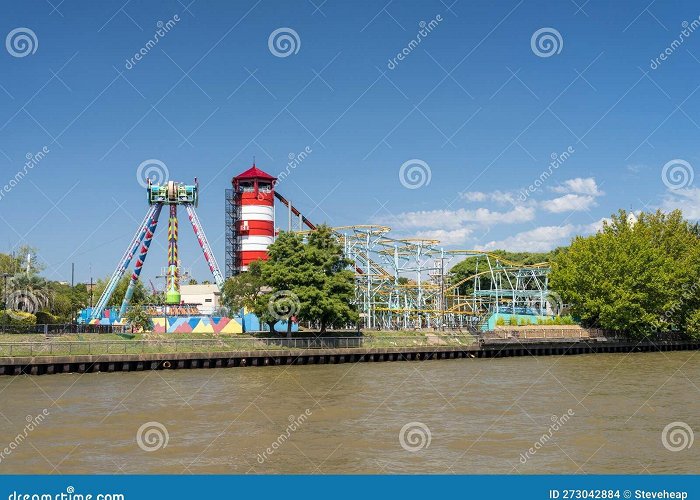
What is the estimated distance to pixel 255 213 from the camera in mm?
91562

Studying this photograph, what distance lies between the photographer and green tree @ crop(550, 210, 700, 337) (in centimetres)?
7569

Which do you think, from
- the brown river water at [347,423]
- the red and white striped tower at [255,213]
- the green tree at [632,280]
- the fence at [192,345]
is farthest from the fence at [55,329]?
the green tree at [632,280]

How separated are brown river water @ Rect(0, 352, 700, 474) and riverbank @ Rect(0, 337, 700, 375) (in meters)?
1.95

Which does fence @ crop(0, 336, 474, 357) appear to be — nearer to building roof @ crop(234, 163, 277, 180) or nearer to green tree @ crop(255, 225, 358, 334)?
green tree @ crop(255, 225, 358, 334)

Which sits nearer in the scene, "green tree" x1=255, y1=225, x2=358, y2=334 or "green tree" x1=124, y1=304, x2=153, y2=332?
"green tree" x1=255, y1=225, x2=358, y2=334

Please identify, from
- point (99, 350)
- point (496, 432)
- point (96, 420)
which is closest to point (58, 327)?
point (99, 350)

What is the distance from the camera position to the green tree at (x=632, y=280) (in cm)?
7569

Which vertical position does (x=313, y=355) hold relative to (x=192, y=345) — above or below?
below

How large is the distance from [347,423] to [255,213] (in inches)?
2550

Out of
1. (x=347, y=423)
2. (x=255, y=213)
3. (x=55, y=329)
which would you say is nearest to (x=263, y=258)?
(x=255, y=213)

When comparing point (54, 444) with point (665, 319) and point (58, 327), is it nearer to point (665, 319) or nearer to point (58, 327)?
point (58, 327)

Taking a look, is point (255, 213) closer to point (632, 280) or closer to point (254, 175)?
point (254, 175)

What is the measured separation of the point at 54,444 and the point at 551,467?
15892 mm

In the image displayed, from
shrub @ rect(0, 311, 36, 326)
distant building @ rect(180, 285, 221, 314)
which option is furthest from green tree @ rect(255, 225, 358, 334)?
distant building @ rect(180, 285, 221, 314)
